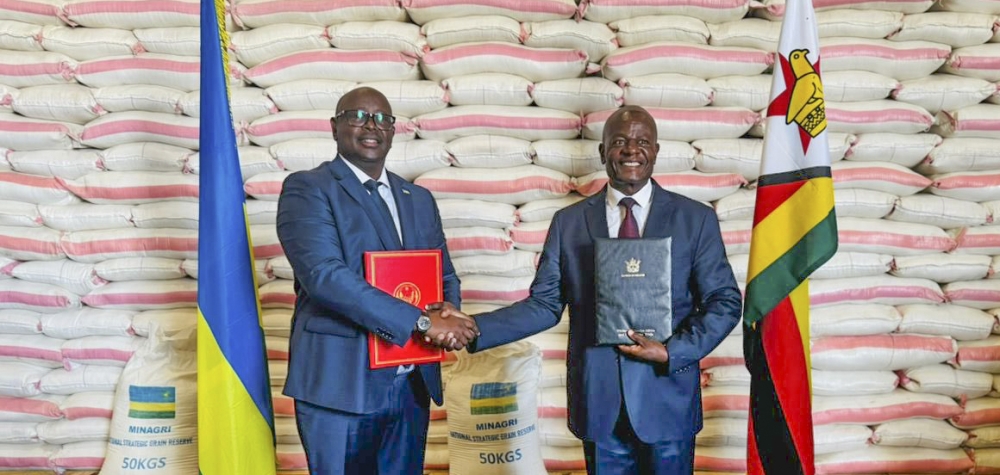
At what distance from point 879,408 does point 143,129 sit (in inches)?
115

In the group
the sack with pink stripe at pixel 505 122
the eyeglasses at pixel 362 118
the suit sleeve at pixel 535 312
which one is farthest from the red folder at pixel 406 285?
the sack with pink stripe at pixel 505 122

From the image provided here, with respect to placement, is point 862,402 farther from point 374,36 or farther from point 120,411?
point 120,411

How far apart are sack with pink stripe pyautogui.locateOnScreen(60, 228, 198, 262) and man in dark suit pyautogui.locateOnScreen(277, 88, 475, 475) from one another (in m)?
0.97

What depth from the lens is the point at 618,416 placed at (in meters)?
1.47

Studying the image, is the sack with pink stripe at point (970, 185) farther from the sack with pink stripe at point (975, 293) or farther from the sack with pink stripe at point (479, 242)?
the sack with pink stripe at point (479, 242)

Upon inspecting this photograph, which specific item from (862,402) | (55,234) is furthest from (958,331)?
(55,234)

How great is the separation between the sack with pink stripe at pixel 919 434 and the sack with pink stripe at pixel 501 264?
1413 millimetres

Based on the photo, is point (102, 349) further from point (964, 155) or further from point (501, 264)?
point (964, 155)

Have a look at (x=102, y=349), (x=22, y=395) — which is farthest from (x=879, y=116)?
(x=22, y=395)

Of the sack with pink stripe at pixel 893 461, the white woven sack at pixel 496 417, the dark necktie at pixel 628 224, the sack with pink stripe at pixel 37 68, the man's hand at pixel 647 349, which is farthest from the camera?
the sack with pink stripe at pixel 37 68

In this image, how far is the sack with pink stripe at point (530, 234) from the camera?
7.22 feet

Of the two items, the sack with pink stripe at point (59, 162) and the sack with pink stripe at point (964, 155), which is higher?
the sack with pink stripe at point (59, 162)

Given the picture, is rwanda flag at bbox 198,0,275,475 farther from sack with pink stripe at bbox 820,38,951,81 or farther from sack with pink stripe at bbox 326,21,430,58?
sack with pink stripe at bbox 820,38,951,81

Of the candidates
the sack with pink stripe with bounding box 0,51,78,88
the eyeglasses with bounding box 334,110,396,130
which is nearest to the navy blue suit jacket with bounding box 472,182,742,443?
the eyeglasses with bounding box 334,110,396,130
